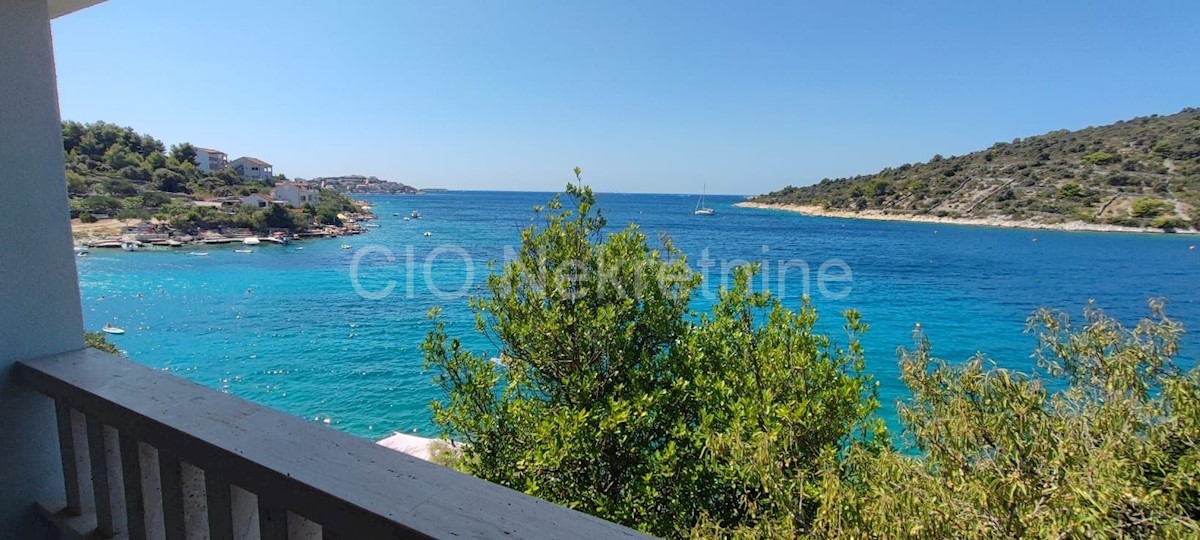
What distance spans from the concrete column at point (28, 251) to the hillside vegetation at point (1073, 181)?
67.0 metres

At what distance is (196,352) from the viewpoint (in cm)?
1706

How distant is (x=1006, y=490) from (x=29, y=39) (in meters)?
3.48

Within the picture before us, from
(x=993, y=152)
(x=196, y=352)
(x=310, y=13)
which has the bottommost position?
(x=196, y=352)

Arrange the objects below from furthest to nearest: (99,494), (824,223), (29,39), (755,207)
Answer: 1. (755,207)
2. (824,223)
3. (29,39)
4. (99,494)

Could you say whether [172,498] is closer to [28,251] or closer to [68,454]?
[68,454]

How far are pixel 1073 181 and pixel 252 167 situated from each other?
9646 cm

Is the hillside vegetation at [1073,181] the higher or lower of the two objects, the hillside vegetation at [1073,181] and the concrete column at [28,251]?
the higher

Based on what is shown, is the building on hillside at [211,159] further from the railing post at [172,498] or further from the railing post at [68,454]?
the railing post at [172,498]

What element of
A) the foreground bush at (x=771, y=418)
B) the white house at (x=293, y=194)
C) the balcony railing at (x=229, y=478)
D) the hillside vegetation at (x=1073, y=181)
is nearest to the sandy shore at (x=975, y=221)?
the hillside vegetation at (x=1073, y=181)

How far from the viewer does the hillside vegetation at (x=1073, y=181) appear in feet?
153

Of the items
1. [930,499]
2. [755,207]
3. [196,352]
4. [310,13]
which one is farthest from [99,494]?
[755,207]

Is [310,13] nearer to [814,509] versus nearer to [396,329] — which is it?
[814,509]

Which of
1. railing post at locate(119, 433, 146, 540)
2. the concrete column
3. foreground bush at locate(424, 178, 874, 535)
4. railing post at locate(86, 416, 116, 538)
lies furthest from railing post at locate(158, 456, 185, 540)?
foreground bush at locate(424, 178, 874, 535)

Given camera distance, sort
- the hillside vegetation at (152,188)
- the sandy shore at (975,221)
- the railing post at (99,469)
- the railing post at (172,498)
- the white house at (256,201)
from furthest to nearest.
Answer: the sandy shore at (975,221), the white house at (256,201), the hillside vegetation at (152,188), the railing post at (99,469), the railing post at (172,498)
